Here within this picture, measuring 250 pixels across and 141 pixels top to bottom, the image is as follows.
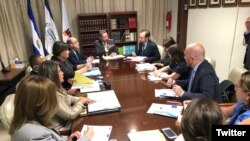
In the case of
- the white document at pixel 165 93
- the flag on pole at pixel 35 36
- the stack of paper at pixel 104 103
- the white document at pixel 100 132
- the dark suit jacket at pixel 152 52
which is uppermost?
the flag on pole at pixel 35 36

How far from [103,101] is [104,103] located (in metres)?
0.05

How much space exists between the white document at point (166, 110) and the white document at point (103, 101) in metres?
→ 0.29

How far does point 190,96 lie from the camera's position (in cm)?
185

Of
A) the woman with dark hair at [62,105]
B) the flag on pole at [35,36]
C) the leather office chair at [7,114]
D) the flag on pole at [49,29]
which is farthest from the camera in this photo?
the flag on pole at [49,29]

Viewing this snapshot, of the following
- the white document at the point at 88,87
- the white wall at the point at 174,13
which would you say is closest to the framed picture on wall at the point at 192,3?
the white wall at the point at 174,13

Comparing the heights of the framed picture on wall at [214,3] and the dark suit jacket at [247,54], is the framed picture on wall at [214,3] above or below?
above

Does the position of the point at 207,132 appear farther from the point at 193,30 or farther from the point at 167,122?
the point at 193,30

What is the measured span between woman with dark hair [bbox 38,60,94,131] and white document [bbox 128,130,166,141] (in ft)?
1.79

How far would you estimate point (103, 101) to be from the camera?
1.86m

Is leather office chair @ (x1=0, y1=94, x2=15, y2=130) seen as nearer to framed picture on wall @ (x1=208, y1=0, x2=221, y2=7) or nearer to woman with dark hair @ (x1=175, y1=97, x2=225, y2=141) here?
woman with dark hair @ (x1=175, y1=97, x2=225, y2=141)

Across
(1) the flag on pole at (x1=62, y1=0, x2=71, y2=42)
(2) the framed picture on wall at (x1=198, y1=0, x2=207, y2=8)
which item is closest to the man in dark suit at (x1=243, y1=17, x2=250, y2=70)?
(2) the framed picture on wall at (x1=198, y1=0, x2=207, y2=8)

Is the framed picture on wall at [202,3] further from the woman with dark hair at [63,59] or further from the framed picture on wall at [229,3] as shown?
the woman with dark hair at [63,59]

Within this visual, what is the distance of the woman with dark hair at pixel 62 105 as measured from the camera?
160 cm

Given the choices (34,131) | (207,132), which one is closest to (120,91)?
(34,131)
